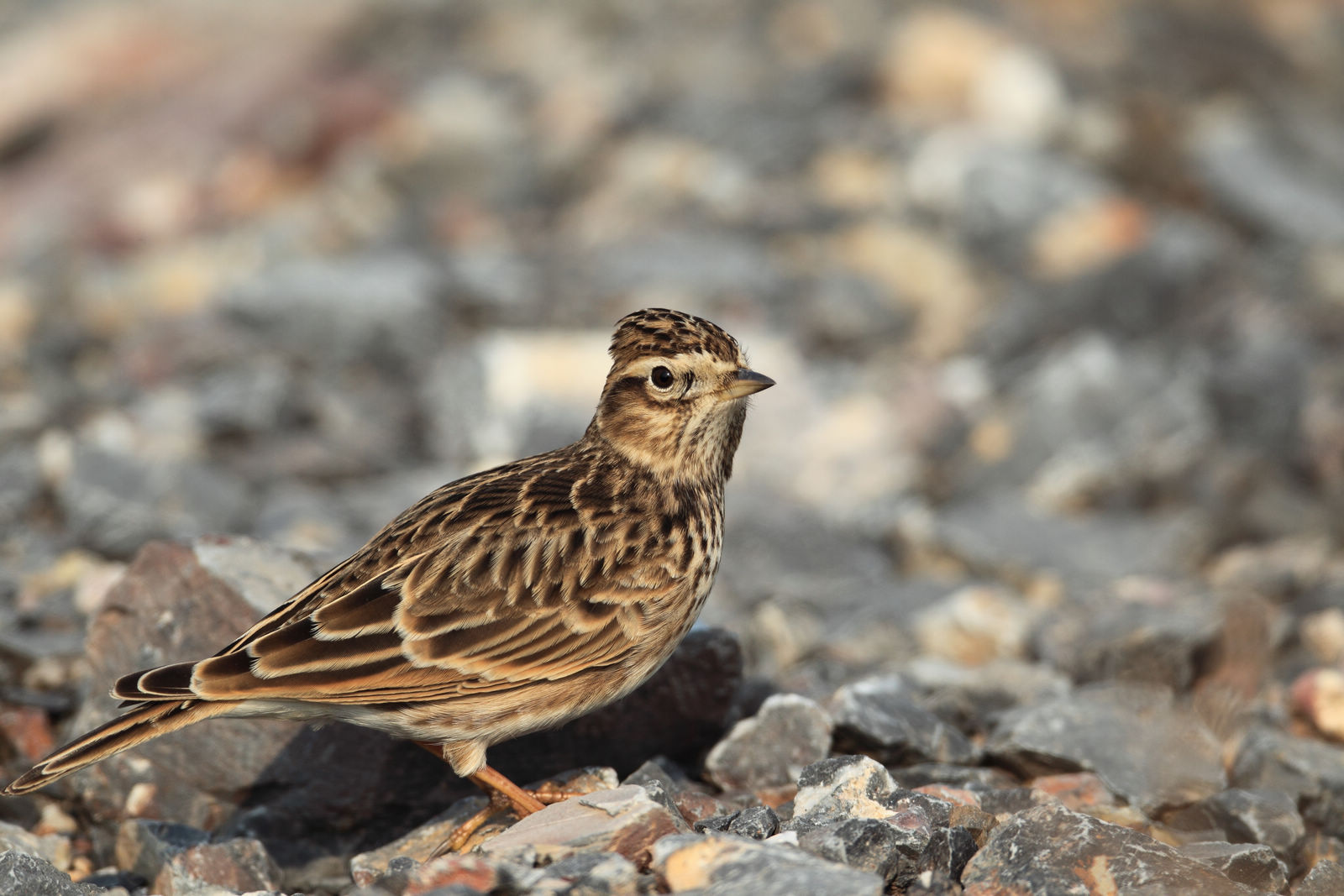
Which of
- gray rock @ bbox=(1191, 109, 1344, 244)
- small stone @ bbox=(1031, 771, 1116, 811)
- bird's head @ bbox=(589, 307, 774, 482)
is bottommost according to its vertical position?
small stone @ bbox=(1031, 771, 1116, 811)

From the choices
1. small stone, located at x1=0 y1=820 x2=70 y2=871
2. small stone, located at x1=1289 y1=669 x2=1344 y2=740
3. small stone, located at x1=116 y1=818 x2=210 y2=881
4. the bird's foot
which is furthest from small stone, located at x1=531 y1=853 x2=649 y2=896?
small stone, located at x1=1289 y1=669 x2=1344 y2=740

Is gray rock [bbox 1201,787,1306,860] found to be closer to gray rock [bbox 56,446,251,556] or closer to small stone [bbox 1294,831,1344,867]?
small stone [bbox 1294,831,1344,867]

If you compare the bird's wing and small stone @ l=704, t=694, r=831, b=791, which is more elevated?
the bird's wing

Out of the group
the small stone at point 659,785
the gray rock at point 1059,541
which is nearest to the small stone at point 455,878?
the small stone at point 659,785

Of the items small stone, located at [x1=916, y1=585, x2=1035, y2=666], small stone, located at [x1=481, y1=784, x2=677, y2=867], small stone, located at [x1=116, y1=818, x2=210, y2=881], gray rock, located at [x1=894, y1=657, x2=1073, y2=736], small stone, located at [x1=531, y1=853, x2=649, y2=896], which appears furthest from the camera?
small stone, located at [x1=916, y1=585, x2=1035, y2=666]

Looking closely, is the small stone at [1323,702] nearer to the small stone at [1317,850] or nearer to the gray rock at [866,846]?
the small stone at [1317,850]

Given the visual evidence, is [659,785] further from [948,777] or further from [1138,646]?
[1138,646]

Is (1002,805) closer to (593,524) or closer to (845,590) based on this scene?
(593,524)
